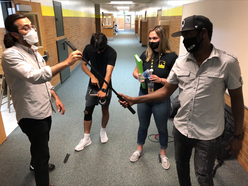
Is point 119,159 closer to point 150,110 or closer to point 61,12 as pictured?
point 150,110

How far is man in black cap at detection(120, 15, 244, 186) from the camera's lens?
1.16 m

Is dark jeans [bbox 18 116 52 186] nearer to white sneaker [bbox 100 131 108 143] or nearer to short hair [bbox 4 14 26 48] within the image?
short hair [bbox 4 14 26 48]

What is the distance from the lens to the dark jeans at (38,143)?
1.50 m

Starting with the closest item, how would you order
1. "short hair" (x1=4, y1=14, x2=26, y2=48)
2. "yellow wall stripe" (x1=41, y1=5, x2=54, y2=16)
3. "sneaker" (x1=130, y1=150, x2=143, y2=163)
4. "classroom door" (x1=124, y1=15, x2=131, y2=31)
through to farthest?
"short hair" (x1=4, y1=14, x2=26, y2=48) → "sneaker" (x1=130, y1=150, x2=143, y2=163) → "yellow wall stripe" (x1=41, y1=5, x2=54, y2=16) → "classroom door" (x1=124, y1=15, x2=131, y2=31)

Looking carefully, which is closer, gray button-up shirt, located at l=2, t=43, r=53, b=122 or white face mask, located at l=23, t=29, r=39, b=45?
gray button-up shirt, located at l=2, t=43, r=53, b=122

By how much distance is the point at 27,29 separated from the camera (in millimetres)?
1443

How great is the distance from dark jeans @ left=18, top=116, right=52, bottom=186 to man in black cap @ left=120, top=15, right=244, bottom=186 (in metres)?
1.13

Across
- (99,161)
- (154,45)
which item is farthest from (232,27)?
(99,161)

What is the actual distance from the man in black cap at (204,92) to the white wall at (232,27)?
992 mm

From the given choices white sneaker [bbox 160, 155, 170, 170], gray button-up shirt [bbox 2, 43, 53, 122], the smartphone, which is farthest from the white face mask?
white sneaker [bbox 160, 155, 170, 170]

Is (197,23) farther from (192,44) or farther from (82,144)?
(82,144)

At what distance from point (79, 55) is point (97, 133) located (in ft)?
5.42

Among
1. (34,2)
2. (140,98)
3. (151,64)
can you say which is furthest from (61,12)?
(140,98)

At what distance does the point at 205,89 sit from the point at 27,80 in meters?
1.23
